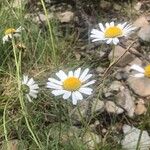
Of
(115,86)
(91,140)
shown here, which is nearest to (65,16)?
(115,86)

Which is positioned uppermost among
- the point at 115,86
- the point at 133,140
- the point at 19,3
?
the point at 19,3

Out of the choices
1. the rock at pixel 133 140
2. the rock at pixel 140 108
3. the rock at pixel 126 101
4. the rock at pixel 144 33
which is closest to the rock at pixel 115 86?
the rock at pixel 126 101

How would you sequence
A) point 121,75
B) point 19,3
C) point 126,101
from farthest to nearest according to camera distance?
point 19,3 < point 121,75 < point 126,101

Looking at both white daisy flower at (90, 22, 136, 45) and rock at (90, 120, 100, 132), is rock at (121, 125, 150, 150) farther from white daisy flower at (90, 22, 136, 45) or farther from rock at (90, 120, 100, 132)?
white daisy flower at (90, 22, 136, 45)

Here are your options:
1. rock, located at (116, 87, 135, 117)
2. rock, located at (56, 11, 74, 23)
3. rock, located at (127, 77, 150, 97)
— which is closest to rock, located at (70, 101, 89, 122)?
rock, located at (116, 87, 135, 117)

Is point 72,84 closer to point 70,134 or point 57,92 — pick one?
point 57,92

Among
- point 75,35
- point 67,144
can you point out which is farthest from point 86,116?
point 75,35
